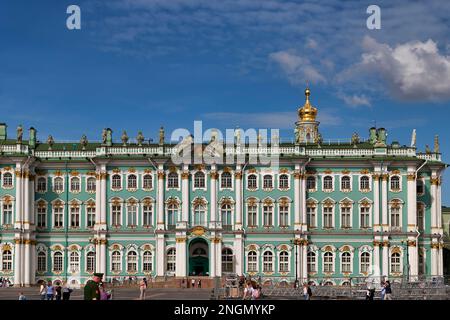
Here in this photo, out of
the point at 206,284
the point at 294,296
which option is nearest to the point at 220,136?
the point at 206,284

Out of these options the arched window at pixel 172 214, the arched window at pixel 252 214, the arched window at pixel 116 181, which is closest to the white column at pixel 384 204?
the arched window at pixel 252 214

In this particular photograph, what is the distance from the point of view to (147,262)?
9006 centimetres

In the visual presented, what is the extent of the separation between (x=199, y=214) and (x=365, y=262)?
58.6ft

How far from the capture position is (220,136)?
297 feet

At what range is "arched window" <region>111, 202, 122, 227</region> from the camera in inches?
3564

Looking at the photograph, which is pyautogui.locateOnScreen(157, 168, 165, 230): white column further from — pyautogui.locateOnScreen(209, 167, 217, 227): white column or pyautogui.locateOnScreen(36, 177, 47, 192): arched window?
pyautogui.locateOnScreen(36, 177, 47, 192): arched window

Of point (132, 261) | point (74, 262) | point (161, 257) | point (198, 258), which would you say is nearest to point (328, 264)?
point (198, 258)

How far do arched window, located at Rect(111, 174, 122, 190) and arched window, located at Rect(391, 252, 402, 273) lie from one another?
1149 inches

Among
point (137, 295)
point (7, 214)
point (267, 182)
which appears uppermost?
point (267, 182)

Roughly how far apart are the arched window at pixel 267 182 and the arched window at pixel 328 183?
563 cm

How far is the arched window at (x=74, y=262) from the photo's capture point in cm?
9100

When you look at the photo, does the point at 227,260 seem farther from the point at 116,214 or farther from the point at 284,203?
the point at 116,214

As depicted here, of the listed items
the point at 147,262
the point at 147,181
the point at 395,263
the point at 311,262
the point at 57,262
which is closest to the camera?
the point at 395,263

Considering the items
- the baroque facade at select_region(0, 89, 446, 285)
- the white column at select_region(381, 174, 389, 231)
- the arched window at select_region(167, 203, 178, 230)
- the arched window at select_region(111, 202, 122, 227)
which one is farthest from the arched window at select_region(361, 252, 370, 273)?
the arched window at select_region(111, 202, 122, 227)
